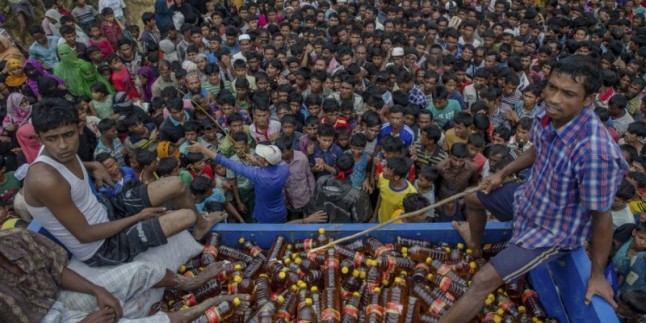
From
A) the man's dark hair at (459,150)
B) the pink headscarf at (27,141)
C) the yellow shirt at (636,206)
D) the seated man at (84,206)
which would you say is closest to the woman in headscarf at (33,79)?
the pink headscarf at (27,141)

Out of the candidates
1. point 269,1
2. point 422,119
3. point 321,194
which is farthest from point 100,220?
point 269,1

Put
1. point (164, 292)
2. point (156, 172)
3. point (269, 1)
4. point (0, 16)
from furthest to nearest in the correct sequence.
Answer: point (269, 1) < point (0, 16) < point (156, 172) < point (164, 292)

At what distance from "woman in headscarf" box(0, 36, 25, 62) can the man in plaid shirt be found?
27.6 feet

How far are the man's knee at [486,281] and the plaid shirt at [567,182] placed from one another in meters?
0.30

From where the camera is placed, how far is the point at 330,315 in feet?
10.9

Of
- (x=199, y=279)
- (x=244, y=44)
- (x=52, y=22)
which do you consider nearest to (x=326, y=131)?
(x=199, y=279)

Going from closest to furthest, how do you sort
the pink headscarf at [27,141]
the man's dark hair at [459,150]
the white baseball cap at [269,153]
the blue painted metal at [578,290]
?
the blue painted metal at [578,290] < the white baseball cap at [269,153] < the man's dark hair at [459,150] < the pink headscarf at [27,141]

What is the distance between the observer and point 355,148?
5.30 meters

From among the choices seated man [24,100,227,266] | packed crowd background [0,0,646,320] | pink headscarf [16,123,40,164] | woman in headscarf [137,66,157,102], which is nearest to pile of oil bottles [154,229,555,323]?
seated man [24,100,227,266]

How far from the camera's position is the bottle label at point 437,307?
3.40 meters

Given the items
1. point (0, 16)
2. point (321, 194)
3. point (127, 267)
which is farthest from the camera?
point (0, 16)

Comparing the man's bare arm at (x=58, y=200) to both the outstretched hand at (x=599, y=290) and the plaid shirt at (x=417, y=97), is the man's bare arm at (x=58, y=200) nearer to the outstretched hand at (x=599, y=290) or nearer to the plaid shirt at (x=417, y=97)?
the outstretched hand at (x=599, y=290)

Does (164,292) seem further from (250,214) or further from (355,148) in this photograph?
(355,148)

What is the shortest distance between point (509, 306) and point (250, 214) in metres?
3.25
